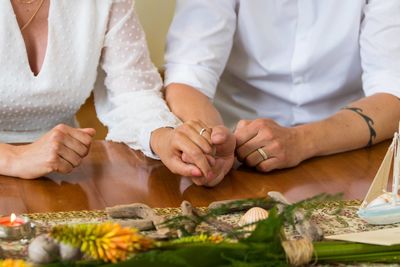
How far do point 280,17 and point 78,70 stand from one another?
53 centimetres

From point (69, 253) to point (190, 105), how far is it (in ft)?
3.09

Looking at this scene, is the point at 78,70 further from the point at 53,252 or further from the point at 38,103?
the point at 53,252

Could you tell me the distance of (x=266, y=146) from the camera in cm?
157

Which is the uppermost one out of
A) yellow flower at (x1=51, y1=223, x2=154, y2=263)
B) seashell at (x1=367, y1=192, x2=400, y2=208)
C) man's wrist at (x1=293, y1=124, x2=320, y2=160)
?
yellow flower at (x1=51, y1=223, x2=154, y2=263)

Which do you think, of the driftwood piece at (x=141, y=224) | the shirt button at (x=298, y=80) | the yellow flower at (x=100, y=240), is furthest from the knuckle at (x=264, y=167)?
the yellow flower at (x=100, y=240)

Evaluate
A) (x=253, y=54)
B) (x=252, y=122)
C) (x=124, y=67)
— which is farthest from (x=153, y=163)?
(x=253, y=54)

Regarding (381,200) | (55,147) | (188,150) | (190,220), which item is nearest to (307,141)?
(188,150)

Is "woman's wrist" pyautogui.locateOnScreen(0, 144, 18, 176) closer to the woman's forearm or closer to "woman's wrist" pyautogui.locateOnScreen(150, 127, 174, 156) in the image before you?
the woman's forearm

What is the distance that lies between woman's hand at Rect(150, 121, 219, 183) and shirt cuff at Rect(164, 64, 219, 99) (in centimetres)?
32

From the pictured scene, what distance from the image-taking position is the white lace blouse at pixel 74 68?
5.82 feet

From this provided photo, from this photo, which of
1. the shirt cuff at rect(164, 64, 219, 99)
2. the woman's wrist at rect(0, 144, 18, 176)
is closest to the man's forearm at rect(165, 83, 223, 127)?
the shirt cuff at rect(164, 64, 219, 99)

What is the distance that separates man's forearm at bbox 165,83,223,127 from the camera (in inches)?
68.2

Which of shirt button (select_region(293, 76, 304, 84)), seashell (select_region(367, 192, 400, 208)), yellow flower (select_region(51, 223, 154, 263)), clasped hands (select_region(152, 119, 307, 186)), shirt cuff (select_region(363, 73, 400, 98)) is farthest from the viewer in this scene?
shirt button (select_region(293, 76, 304, 84))

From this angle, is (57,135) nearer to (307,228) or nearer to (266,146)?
(266,146)
